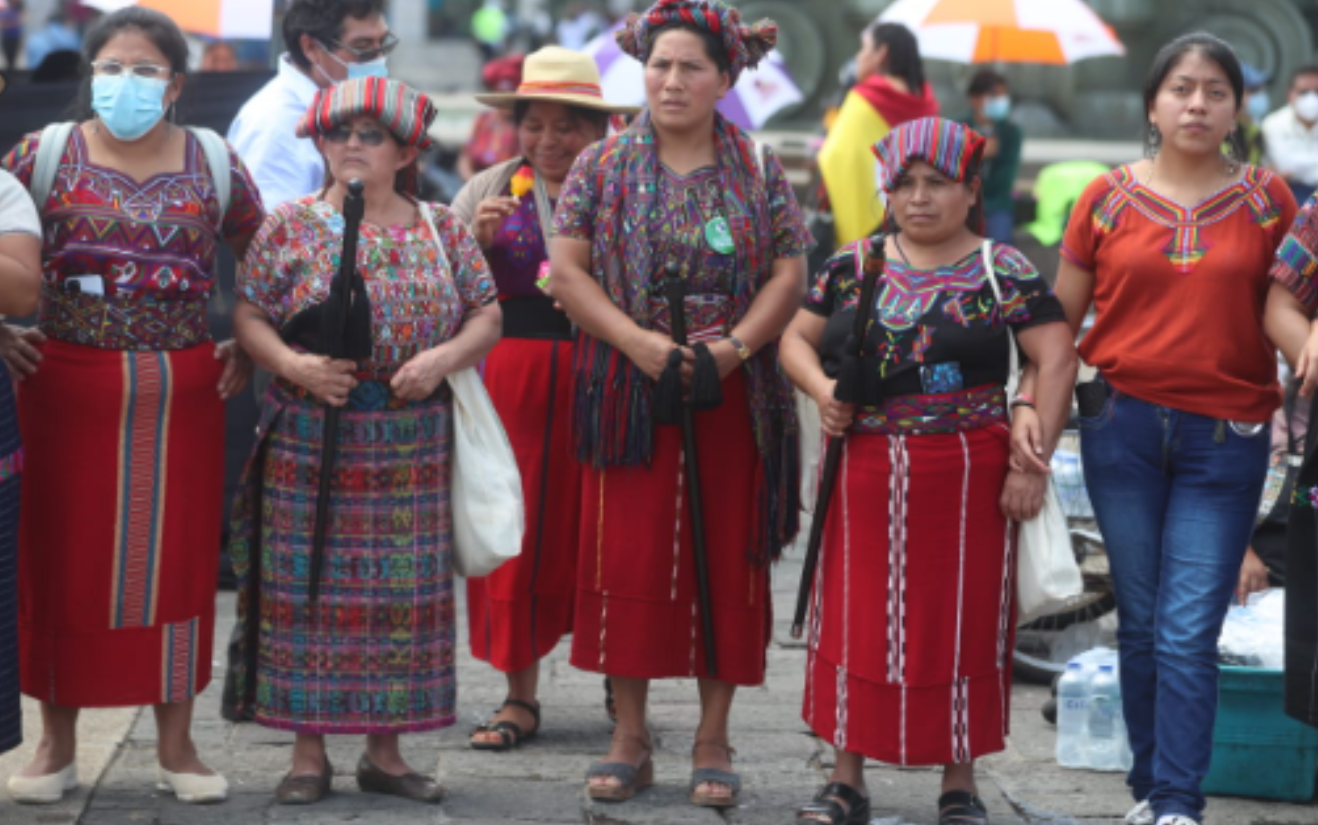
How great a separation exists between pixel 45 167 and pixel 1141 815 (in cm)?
306

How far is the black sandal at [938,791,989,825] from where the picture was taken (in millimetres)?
5223

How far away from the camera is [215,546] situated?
17.7 feet

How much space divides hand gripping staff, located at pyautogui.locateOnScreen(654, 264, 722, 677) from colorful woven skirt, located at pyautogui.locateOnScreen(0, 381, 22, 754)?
1.52 m

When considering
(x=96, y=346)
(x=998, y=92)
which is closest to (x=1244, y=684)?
(x=96, y=346)

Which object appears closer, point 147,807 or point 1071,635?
point 147,807

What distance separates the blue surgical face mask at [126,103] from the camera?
16.6 ft

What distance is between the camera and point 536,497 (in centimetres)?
611

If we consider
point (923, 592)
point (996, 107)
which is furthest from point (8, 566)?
point (996, 107)

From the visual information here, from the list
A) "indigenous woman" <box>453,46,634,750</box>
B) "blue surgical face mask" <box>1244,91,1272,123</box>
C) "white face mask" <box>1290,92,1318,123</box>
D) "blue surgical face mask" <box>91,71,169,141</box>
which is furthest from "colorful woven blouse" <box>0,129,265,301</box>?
"blue surgical face mask" <box>1244,91,1272,123</box>

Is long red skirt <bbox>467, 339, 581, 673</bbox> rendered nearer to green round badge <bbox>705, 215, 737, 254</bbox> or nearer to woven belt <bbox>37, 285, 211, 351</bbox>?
green round badge <bbox>705, 215, 737, 254</bbox>

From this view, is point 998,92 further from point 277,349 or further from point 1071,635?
point 277,349

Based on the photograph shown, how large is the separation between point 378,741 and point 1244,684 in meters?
2.24

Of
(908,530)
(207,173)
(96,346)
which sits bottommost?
(908,530)

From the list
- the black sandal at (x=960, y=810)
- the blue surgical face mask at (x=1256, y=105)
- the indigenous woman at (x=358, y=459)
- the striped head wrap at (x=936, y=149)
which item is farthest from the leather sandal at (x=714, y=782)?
the blue surgical face mask at (x=1256, y=105)
